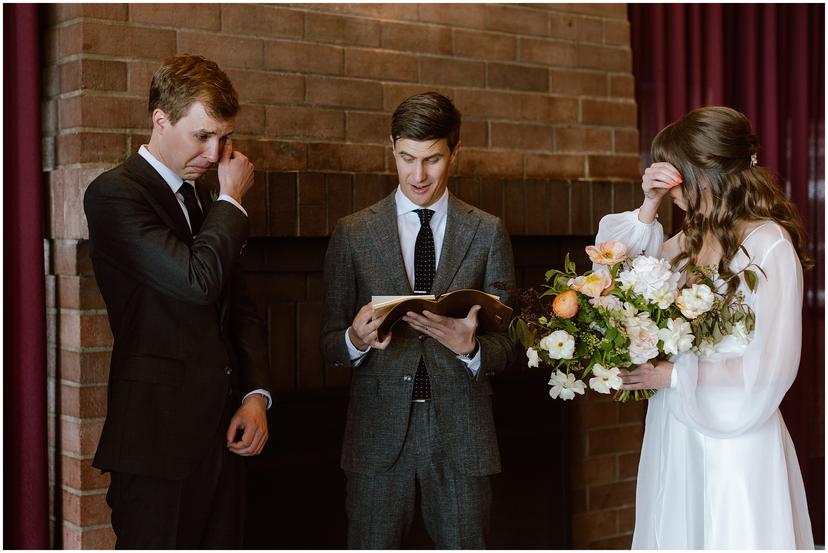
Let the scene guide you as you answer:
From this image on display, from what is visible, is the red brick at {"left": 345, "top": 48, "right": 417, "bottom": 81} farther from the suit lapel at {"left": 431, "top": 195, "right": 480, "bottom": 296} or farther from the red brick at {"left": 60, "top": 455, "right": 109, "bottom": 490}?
the red brick at {"left": 60, "top": 455, "right": 109, "bottom": 490}

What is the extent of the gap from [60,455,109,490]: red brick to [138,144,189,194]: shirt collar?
987 mm

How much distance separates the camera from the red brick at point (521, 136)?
358 cm

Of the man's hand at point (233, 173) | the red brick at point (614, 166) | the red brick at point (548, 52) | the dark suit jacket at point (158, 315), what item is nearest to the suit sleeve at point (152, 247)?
the dark suit jacket at point (158, 315)

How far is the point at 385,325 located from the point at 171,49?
1.22 meters

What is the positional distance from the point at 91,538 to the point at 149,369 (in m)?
0.90

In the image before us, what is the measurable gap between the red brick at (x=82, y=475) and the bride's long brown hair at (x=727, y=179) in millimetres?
1850

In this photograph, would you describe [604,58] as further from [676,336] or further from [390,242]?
[676,336]

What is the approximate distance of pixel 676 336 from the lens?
7.37 feet

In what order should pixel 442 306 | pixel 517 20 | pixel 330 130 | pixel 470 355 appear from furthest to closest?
1. pixel 517 20
2. pixel 330 130
3. pixel 470 355
4. pixel 442 306

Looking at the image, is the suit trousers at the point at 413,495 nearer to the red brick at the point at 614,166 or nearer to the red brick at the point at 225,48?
the red brick at the point at 225,48

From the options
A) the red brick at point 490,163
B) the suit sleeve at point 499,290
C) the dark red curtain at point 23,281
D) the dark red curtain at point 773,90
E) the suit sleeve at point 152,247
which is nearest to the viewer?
the suit sleeve at point 152,247

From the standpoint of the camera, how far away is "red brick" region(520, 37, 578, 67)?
3.65 metres

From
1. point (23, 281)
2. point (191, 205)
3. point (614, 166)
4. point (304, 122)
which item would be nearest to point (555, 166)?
point (614, 166)

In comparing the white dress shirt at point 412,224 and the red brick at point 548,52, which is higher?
the red brick at point 548,52
